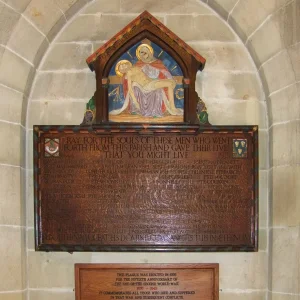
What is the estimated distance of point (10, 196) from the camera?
4.35m

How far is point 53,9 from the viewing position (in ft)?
14.8

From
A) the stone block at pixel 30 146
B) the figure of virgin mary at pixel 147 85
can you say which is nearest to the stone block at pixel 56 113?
the stone block at pixel 30 146

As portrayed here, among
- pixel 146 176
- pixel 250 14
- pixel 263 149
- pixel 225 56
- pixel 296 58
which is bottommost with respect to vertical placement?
pixel 146 176

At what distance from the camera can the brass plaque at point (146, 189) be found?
4.53 m

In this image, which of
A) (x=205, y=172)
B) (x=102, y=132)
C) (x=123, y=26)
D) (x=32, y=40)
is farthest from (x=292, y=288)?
(x=32, y=40)

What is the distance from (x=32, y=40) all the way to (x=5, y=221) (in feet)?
6.00

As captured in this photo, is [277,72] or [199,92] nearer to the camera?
[277,72]

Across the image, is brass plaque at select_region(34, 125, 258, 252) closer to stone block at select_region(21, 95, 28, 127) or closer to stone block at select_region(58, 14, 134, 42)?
stone block at select_region(21, 95, 28, 127)

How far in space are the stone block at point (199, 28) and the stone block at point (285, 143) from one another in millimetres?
1119

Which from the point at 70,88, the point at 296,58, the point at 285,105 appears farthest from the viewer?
the point at 70,88

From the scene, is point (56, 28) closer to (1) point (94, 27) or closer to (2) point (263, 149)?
(1) point (94, 27)

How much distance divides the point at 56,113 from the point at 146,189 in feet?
4.07

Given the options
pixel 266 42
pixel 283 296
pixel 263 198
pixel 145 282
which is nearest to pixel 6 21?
pixel 266 42

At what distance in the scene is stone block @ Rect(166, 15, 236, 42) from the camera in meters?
4.68
